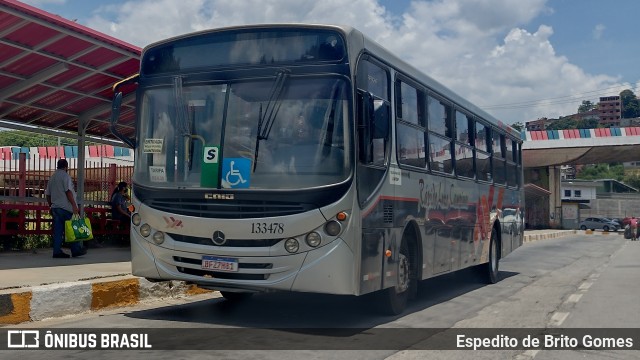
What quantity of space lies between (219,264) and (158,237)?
32.5 inches

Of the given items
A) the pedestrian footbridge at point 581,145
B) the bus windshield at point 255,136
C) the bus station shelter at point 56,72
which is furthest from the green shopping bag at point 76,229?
the pedestrian footbridge at point 581,145

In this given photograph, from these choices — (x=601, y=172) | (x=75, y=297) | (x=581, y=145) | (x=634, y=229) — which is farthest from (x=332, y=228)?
(x=601, y=172)

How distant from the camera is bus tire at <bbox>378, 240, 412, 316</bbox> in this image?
8094 mm

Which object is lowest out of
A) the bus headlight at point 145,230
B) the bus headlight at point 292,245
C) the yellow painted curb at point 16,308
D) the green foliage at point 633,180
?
the yellow painted curb at point 16,308

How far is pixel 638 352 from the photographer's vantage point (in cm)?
672

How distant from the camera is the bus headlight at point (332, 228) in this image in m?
6.65

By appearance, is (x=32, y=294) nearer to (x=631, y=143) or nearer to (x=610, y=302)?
(x=610, y=302)

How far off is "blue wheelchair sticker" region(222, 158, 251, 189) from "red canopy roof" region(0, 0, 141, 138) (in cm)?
421

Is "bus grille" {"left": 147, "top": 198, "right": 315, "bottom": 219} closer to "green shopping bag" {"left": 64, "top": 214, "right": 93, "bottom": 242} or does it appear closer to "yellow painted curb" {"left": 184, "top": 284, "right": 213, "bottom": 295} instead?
"yellow painted curb" {"left": 184, "top": 284, "right": 213, "bottom": 295}

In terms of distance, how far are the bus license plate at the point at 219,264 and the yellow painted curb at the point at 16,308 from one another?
83.4 inches

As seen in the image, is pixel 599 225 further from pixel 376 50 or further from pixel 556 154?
pixel 376 50

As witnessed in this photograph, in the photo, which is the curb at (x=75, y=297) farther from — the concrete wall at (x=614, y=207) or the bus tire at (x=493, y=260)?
the concrete wall at (x=614, y=207)

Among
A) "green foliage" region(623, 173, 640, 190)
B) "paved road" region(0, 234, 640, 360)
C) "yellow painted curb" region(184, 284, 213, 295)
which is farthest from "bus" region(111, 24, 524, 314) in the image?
"green foliage" region(623, 173, 640, 190)

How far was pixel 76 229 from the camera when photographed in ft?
37.5
